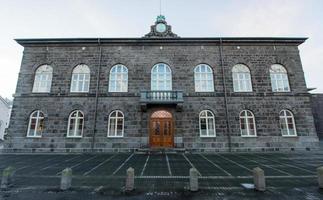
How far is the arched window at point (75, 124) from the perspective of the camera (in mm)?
14211

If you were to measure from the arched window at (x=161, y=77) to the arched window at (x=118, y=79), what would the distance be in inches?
107

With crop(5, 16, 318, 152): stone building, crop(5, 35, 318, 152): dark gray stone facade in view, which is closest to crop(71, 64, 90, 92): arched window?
crop(5, 16, 318, 152): stone building

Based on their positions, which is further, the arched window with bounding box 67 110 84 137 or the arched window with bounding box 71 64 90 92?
the arched window with bounding box 71 64 90 92

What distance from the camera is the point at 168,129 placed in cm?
1445

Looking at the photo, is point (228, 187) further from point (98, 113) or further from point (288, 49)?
point (288, 49)

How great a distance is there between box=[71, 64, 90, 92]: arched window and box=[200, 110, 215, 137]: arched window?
451 inches

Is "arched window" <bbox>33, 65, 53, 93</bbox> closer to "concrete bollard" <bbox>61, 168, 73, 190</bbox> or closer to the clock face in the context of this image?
the clock face

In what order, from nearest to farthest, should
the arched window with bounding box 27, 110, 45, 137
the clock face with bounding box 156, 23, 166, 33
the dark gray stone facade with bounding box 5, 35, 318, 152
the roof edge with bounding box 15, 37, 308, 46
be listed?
the dark gray stone facade with bounding box 5, 35, 318, 152
the arched window with bounding box 27, 110, 45, 137
the roof edge with bounding box 15, 37, 308, 46
the clock face with bounding box 156, 23, 166, 33

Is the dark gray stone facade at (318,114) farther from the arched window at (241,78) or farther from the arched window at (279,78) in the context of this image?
the arched window at (241,78)

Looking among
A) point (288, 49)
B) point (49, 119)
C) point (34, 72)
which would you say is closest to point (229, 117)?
point (288, 49)

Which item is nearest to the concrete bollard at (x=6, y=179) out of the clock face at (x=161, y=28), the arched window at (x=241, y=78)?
the clock face at (x=161, y=28)

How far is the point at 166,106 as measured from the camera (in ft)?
47.9

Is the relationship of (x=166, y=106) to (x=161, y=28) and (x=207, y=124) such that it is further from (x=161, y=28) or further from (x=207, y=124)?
(x=161, y=28)

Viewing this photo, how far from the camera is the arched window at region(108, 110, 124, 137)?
46.7ft
